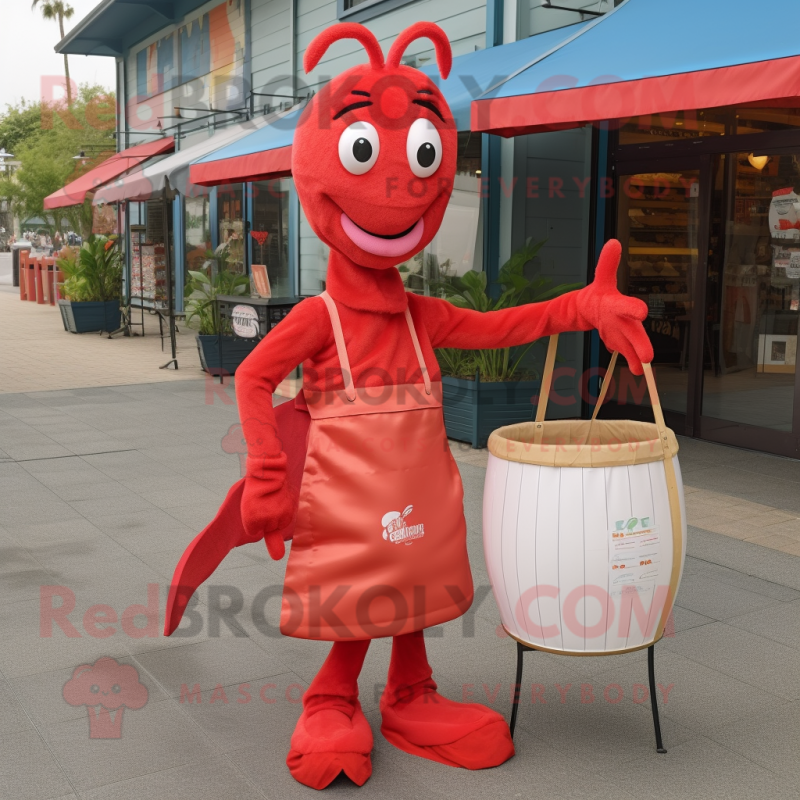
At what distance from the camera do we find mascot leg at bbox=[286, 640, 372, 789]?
9.21ft

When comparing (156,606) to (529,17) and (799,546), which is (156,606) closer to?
(799,546)

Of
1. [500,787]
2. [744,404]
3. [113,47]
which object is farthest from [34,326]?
[500,787]

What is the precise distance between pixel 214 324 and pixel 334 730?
29.0ft

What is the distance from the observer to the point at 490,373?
7.36 meters

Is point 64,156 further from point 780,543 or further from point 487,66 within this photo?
point 780,543

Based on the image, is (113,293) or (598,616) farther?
(113,293)

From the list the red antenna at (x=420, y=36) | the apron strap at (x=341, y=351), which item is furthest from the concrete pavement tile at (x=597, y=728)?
the red antenna at (x=420, y=36)

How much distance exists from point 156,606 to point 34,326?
48.7ft

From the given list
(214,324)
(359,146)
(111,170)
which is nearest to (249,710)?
(359,146)

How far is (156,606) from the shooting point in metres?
4.20

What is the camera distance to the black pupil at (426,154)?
9.39 feet

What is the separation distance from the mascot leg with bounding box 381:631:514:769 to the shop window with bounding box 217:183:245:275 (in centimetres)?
1133

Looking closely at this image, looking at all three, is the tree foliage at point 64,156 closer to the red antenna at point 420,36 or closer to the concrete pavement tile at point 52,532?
the concrete pavement tile at point 52,532

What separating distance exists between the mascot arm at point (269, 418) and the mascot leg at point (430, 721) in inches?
24.9
